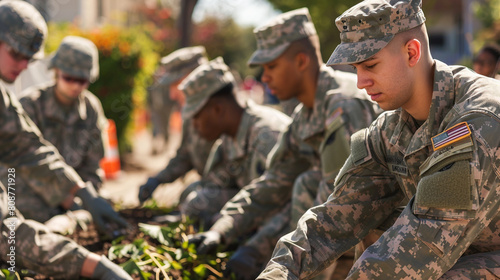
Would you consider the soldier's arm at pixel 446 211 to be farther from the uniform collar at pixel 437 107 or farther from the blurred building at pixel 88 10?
the blurred building at pixel 88 10

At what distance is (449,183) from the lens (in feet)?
7.50

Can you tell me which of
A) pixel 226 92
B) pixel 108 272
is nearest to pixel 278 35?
pixel 226 92

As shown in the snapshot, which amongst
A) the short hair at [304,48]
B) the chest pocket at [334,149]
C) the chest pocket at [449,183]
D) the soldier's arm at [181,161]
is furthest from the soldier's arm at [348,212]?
the soldier's arm at [181,161]

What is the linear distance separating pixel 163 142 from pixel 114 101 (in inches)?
110

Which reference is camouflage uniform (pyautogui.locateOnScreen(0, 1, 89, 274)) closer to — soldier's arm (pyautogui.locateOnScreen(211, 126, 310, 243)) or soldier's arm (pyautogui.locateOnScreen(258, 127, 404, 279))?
soldier's arm (pyautogui.locateOnScreen(211, 126, 310, 243))

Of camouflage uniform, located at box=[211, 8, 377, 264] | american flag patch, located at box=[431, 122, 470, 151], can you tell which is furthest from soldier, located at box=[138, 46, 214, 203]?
american flag patch, located at box=[431, 122, 470, 151]

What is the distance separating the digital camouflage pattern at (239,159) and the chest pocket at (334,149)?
3.89 feet

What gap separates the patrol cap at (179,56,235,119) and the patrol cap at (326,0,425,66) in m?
2.75

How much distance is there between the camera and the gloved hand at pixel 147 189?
6204mm

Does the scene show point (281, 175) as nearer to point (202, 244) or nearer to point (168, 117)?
point (202, 244)

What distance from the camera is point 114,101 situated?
11.4 metres

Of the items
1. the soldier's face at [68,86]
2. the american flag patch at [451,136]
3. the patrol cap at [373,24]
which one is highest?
the patrol cap at [373,24]

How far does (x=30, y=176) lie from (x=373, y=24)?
107 inches

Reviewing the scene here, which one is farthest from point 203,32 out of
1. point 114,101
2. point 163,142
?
point 114,101
